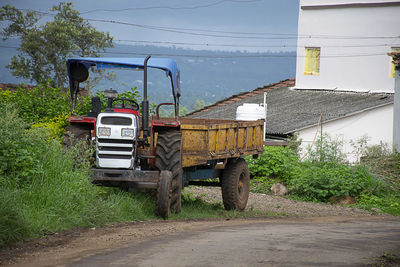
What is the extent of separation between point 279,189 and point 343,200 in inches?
90.4

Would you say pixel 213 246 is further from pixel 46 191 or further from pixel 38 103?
pixel 38 103

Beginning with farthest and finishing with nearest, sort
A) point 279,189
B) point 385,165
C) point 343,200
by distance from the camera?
point 385,165 < point 279,189 < point 343,200

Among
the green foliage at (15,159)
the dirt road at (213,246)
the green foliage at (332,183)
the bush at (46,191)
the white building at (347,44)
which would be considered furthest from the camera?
the white building at (347,44)

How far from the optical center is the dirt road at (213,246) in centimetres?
782

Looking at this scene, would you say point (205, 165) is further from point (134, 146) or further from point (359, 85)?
point (359, 85)

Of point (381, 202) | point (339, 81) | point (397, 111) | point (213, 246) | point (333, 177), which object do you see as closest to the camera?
point (213, 246)

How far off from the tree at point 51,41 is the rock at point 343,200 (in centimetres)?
4005

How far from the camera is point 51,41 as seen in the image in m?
56.6

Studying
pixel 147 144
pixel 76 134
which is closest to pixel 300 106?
pixel 147 144

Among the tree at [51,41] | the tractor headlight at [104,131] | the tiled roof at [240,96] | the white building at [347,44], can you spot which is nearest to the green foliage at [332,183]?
the tractor headlight at [104,131]

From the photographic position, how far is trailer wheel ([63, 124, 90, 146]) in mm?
12525

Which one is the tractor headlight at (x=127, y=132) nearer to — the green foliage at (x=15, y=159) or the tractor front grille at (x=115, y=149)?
the tractor front grille at (x=115, y=149)

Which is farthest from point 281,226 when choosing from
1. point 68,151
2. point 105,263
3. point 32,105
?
point 32,105

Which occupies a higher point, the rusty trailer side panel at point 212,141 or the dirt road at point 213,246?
the rusty trailer side panel at point 212,141
